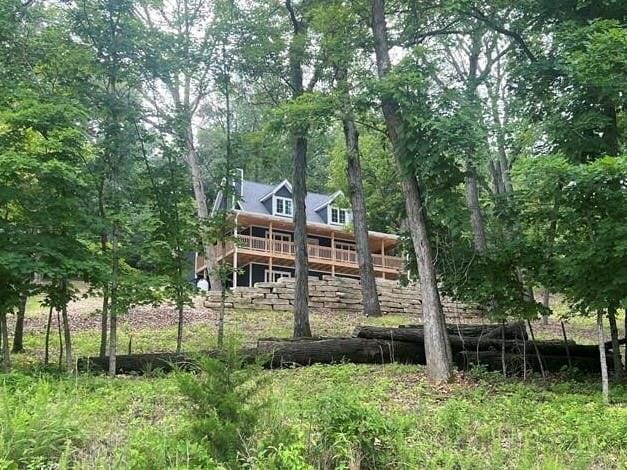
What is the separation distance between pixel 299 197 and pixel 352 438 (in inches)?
381

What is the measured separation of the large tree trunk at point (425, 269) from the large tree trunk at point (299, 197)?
3.94 metres

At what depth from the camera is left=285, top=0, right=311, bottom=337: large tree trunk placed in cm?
1273

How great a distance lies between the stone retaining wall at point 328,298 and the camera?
707 inches

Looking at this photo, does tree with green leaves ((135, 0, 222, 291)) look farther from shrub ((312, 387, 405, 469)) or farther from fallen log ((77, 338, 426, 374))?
shrub ((312, 387, 405, 469))

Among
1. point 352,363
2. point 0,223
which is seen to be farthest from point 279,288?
point 0,223

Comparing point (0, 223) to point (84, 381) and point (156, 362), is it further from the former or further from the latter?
point (156, 362)

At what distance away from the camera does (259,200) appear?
92.3 ft

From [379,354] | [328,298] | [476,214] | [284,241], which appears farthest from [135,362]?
[284,241]

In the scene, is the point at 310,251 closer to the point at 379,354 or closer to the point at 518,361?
the point at 379,354

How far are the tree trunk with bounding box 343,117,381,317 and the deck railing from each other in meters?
7.60

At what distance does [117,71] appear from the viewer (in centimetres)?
905

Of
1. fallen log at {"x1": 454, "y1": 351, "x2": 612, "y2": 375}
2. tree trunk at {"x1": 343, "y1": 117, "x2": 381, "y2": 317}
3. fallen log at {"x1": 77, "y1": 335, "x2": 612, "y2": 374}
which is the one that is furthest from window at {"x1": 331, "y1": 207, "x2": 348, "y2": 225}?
fallen log at {"x1": 454, "y1": 351, "x2": 612, "y2": 375}

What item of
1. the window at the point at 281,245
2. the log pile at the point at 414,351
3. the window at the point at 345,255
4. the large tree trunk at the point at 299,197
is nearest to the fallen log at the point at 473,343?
the log pile at the point at 414,351

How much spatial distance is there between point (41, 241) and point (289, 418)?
4492 mm
